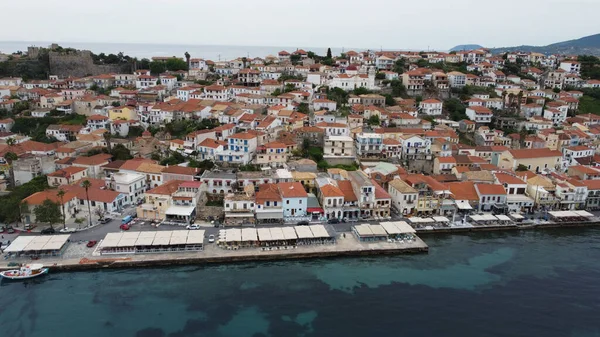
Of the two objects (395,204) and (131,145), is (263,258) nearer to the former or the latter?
(395,204)

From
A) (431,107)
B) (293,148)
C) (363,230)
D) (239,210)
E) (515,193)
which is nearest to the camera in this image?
(363,230)

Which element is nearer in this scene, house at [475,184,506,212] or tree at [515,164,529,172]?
house at [475,184,506,212]

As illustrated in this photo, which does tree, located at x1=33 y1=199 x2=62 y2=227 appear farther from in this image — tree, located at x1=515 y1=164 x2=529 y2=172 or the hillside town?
tree, located at x1=515 y1=164 x2=529 y2=172

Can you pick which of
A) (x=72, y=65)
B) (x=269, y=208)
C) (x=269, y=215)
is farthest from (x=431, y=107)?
(x=72, y=65)

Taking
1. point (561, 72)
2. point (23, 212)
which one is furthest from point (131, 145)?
point (561, 72)

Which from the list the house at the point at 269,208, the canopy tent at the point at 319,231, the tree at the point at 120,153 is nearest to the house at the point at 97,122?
the tree at the point at 120,153

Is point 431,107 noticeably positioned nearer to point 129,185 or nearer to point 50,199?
point 129,185

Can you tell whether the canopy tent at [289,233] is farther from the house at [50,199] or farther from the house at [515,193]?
the house at [515,193]

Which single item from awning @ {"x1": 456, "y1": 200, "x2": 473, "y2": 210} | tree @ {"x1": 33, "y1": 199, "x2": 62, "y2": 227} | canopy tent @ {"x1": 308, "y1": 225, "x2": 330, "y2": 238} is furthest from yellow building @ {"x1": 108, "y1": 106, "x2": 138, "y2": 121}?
awning @ {"x1": 456, "y1": 200, "x2": 473, "y2": 210}
